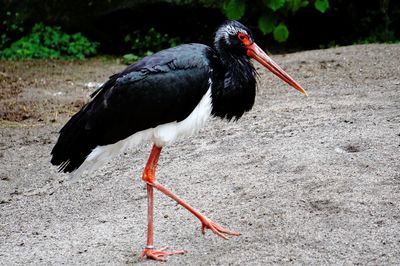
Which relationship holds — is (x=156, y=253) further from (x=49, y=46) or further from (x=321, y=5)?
(x=49, y=46)

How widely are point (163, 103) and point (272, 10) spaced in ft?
17.7

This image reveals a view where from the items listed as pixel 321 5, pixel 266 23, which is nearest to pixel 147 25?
pixel 266 23

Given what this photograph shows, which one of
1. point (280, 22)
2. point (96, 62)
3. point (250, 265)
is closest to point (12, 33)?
point (96, 62)

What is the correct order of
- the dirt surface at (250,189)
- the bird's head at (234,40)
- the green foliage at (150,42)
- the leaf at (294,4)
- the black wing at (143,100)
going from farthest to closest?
the green foliage at (150,42), the leaf at (294,4), the bird's head at (234,40), the black wing at (143,100), the dirt surface at (250,189)

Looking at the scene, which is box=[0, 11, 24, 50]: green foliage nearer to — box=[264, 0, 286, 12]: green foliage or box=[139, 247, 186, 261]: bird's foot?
box=[264, 0, 286, 12]: green foliage

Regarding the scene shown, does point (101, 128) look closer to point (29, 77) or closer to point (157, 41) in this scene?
point (29, 77)

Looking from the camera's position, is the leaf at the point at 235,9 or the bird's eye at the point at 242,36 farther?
the leaf at the point at 235,9

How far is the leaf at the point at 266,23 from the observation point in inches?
380

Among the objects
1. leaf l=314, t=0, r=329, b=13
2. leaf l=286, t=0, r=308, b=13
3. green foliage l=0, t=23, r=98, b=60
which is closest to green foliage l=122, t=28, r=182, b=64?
green foliage l=0, t=23, r=98, b=60

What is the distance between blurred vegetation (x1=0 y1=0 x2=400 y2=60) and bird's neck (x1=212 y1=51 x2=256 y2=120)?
5551mm

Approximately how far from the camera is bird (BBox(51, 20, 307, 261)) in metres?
4.58

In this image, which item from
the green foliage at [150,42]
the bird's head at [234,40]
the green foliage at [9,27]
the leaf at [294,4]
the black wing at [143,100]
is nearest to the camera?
the black wing at [143,100]

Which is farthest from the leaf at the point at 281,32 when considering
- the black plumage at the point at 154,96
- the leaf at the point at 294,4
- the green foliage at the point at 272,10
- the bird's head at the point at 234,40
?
the black plumage at the point at 154,96

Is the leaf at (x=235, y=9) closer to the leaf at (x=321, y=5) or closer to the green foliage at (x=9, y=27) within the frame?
the leaf at (x=321, y=5)
